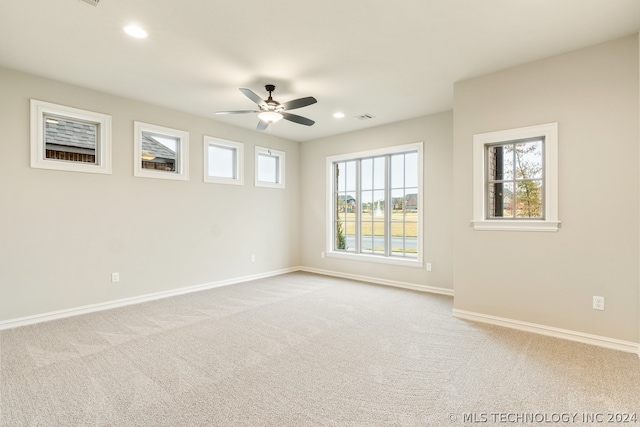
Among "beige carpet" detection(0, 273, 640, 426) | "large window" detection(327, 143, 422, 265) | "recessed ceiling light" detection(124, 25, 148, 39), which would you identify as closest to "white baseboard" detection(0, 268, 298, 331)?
"beige carpet" detection(0, 273, 640, 426)

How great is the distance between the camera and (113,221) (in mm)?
4309

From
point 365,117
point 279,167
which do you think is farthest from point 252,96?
point 279,167

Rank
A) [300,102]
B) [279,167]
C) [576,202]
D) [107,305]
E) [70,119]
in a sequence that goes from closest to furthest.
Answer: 1. [576,202]
2. [300,102]
3. [70,119]
4. [107,305]
5. [279,167]

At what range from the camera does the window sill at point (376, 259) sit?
212 inches

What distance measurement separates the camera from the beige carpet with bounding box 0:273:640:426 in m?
2.03

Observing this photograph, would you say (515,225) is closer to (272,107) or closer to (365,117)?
(365,117)

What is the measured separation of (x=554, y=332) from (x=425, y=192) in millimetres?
2622

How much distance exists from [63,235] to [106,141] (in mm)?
1296

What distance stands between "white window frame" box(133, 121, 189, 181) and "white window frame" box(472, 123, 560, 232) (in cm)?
415

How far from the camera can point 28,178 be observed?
3672 mm

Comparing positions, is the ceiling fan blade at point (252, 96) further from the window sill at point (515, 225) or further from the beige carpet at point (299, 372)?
the window sill at point (515, 225)

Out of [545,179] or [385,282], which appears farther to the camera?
[385,282]

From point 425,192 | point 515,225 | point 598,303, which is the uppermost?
point 425,192

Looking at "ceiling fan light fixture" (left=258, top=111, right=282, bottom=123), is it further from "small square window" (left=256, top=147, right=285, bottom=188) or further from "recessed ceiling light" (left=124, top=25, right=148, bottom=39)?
"small square window" (left=256, top=147, right=285, bottom=188)
